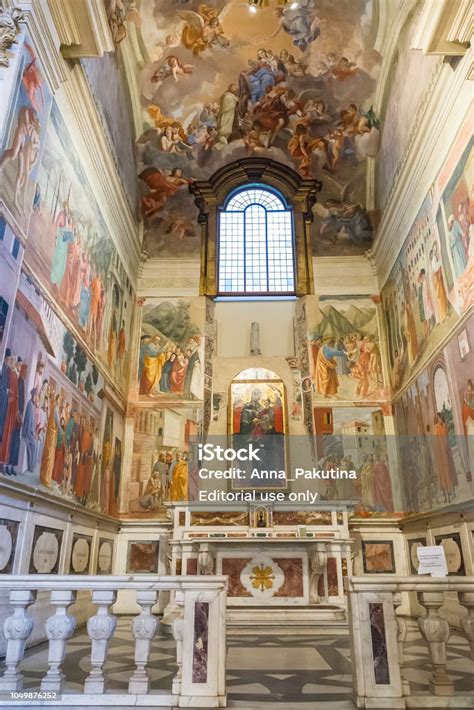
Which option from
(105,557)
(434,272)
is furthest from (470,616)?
(105,557)

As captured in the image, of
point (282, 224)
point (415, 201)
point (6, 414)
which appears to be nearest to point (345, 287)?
point (282, 224)

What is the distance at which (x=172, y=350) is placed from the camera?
46.9 ft

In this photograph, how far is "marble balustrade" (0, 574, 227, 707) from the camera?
4012 mm

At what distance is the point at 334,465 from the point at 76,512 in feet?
20.7

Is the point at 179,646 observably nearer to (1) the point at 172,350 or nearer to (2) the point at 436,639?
(2) the point at 436,639

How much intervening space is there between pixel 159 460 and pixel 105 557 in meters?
2.61

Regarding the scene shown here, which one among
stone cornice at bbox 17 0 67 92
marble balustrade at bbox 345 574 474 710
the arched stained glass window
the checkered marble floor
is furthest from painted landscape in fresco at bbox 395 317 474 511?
stone cornice at bbox 17 0 67 92

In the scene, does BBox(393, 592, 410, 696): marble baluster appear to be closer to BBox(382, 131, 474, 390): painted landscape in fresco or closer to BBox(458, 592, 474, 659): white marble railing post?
BBox(458, 592, 474, 659): white marble railing post

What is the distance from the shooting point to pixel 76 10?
308 inches

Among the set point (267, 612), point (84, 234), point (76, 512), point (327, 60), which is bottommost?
point (267, 612)

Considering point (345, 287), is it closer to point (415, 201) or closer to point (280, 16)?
point (415, 201)

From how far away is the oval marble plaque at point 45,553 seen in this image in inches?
298

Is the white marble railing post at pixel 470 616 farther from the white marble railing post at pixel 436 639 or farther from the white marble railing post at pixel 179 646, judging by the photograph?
the white marble railing post at pixel 179 646

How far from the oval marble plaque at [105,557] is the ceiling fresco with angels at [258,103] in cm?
822
